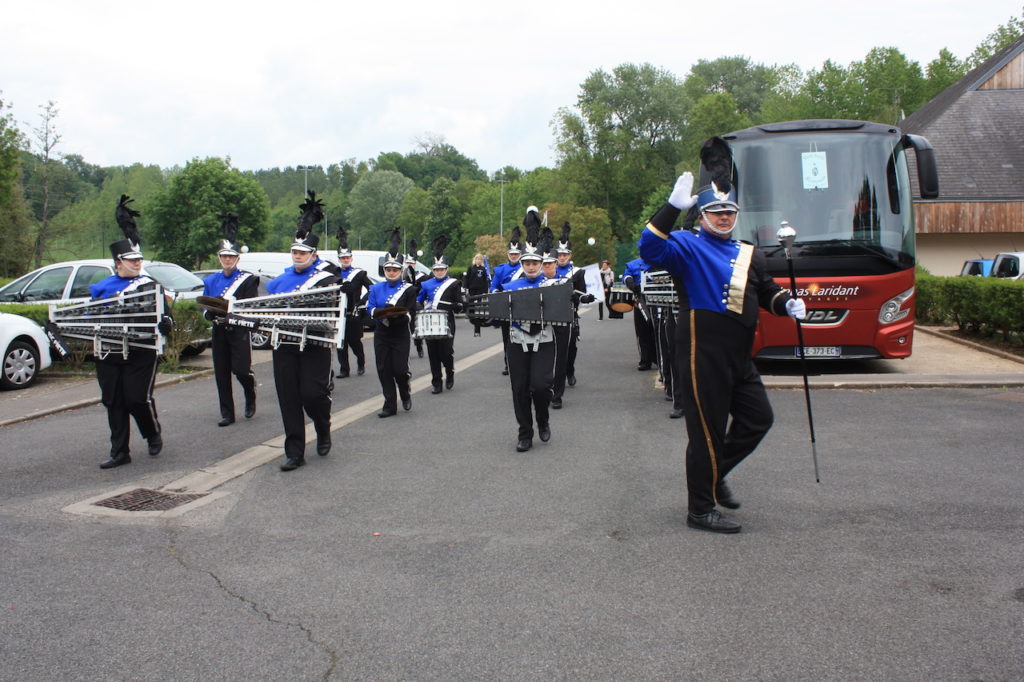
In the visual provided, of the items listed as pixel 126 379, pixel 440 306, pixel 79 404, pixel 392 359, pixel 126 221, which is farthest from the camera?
pixel 440 306

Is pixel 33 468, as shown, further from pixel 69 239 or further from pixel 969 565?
pixel 69 239

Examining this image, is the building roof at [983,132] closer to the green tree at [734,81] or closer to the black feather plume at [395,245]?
the black feather plume at [395,245]

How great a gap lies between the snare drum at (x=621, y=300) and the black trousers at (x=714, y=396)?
13.4 feet

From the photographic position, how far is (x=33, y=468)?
26.5 ft

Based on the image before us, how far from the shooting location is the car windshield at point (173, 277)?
17.3m

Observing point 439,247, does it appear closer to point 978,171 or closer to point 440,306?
point 440,306

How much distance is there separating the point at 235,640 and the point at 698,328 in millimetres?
3215

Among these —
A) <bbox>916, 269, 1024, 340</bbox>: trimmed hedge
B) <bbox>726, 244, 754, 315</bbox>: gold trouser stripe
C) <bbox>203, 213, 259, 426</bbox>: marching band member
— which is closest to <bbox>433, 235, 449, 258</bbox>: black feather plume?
<bbox>203, 213, 259, 426</bbox>: marching band member

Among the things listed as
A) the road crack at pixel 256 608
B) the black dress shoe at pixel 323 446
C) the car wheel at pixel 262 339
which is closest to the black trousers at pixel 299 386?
the black dress shoe at pixel 323 446

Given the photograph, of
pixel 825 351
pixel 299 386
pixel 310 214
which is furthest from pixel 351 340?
pixel 825 351

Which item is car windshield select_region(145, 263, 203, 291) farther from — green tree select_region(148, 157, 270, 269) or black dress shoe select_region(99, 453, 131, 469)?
green tree select_region(148, 157, 270, 269)

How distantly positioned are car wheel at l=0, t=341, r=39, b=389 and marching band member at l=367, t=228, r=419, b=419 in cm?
564

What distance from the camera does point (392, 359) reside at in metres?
10.8

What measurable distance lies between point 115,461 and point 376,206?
118 metres
